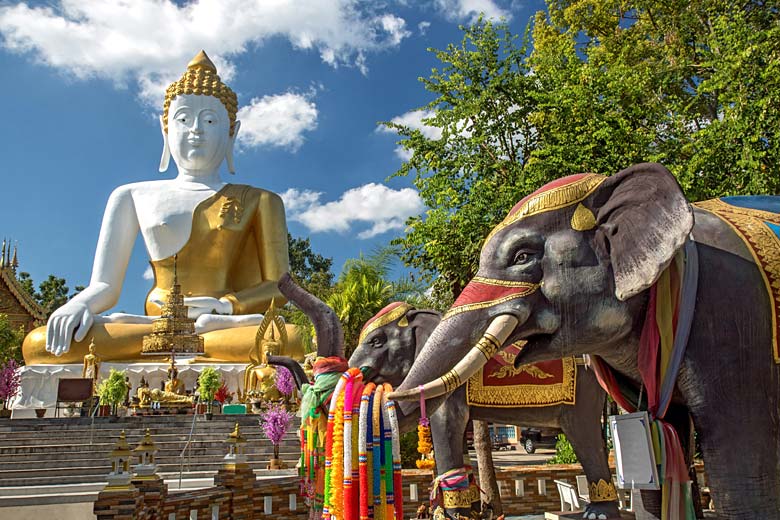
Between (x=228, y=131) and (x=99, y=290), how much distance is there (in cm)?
679

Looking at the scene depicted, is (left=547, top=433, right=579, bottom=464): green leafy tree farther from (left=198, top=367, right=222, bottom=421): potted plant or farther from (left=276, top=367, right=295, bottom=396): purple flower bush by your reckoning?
(left=198, top=367, right=222, bottom=421): potted plant

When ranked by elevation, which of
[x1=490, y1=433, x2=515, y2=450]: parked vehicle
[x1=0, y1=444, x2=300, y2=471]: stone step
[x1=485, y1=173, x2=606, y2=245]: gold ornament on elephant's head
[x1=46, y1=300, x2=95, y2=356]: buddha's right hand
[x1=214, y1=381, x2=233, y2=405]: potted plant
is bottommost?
[x1=0, y1=444, x2=300, y2=471]: stone step

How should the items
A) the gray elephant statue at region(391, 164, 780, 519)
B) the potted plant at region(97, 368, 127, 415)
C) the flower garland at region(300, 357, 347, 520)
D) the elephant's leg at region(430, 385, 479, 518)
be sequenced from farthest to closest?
1. the potted plant at region(97, 368, 127, 415)
2. the elephant's leg at region(430, 385, 479, 518)
3. the flower garland at region(300, 357, 347, 520)
4. the gray elephant statue at region(391, 164, 780, 519)

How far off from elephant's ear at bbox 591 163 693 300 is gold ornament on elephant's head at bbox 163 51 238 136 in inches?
877

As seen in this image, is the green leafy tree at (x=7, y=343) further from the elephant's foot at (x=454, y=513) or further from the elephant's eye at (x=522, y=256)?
the elephant's eye at (x=522, y=256)

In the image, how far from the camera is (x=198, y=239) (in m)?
→ 22.9

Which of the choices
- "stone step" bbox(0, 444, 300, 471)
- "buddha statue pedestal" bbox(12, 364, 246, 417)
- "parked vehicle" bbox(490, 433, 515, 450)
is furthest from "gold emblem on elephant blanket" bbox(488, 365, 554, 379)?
"parked vehicle" bbox(490, 433, 515, 450)

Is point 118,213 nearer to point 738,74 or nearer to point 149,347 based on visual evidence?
point 149,347

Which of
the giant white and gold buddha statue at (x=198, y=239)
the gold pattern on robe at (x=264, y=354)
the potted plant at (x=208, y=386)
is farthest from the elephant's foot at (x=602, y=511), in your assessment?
the giant white and gold buddha statue at (x=198, y=239)

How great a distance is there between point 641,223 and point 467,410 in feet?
12.8

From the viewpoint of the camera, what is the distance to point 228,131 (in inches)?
953

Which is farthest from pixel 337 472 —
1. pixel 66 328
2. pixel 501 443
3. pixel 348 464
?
pixel 501 443

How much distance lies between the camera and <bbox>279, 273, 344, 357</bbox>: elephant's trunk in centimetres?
524

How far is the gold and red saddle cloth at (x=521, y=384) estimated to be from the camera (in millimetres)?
6504
